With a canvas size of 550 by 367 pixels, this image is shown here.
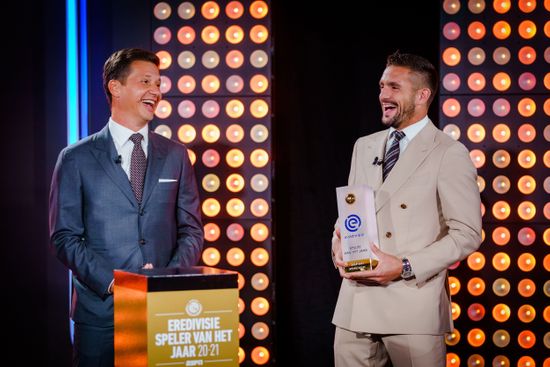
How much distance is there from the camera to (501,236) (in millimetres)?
3865

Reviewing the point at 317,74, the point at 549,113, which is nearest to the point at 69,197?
the point at 317,74

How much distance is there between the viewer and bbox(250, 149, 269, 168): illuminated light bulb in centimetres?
408

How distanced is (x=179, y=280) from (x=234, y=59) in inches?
99.6

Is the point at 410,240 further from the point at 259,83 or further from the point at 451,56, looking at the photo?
the point at 259,83

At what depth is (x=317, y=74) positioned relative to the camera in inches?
188

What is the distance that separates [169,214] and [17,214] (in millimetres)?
1401

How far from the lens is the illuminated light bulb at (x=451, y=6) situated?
153 inches

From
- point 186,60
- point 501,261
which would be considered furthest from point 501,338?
point 186,60

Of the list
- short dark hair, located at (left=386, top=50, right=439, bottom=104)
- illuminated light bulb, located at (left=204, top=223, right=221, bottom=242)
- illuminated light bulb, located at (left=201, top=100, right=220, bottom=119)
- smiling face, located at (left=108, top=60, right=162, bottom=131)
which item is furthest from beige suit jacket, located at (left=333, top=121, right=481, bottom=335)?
illuminated light bulb, located at (left=201, top=100, right=220, bottom=119)

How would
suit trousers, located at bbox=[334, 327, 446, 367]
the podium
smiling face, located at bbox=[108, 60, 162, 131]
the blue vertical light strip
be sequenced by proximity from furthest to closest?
the blue vertical light strip < smiling face, located at bbox=[108, 60, 162, 131] < suit trousers, located at bbox=[334, 327, 446, 367] < the podium

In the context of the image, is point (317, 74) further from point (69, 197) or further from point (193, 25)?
point (69, 197)

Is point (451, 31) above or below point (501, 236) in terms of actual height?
above

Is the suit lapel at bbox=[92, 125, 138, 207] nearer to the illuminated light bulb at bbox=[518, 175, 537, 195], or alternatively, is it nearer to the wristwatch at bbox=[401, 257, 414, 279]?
the wristwatch at bbox=[401, 257, 414, 279]

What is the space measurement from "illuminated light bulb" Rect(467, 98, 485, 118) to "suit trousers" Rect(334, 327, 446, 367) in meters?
1.52
